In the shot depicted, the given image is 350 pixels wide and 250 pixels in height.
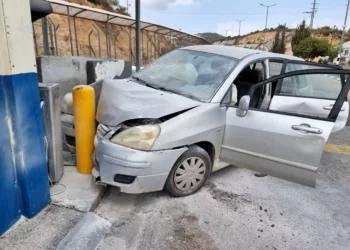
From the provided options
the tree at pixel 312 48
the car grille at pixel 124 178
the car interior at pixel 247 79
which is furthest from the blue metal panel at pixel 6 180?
the tree at pixel 312 48

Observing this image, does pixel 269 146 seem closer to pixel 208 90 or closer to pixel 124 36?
pixel 208 90

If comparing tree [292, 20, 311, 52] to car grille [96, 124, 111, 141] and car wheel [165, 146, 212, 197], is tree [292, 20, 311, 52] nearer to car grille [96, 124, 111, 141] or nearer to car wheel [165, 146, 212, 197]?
car wheel [165, 146, 212, 197]

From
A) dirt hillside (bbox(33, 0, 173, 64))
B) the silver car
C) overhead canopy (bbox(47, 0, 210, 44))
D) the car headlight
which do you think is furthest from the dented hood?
dirt hillside (bbox(33, 0, 173, 64))

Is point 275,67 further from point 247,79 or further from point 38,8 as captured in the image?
point 38,8

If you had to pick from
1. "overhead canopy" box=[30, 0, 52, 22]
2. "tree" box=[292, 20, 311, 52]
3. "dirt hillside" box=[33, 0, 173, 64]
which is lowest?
"overhead canopy" box=[30, 0, 52, 22]

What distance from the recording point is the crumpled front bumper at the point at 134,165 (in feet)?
8.52

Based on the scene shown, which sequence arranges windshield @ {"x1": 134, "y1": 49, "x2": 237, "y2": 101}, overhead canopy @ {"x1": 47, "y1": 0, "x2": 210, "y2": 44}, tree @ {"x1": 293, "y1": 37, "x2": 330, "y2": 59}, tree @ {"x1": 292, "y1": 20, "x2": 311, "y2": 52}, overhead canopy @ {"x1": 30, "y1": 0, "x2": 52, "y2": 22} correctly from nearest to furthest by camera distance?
overhead canopy @ {"x1": 30, "y1": 0, "x2": 52, "y2": 22}
windshield @ {"x1": 134, "y1": 49, "x2": 237, "y2": 101}
overhead canopy @ {"x1": 47, "y1": 0, "x2": 210, "y2": 44}
tree @ {"x1": 293, "y1": 37, "x2": 330, "y2": 59}
tree @ {"x1": 292, "y1": 20, "x2": 311, "y2": 52}

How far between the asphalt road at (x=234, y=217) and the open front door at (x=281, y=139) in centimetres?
36

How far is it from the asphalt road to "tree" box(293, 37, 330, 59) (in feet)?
115

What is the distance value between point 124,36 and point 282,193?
797 inches

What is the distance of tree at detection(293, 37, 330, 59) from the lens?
33469mm

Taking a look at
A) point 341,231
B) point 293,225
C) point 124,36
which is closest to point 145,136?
point 293,225

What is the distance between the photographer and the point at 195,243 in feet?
7.82

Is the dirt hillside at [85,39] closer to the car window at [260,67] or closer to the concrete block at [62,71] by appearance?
the concrete block at [62,71]
